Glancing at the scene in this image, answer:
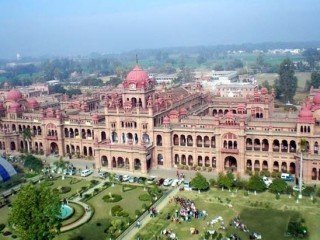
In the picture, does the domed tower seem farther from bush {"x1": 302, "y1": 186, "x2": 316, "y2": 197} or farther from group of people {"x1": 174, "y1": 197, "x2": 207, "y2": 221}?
bush {"x1": 302, "y1": 186, "x2": 316, "y2": 197}

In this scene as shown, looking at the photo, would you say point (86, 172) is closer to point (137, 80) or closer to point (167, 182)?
point (167, 182)

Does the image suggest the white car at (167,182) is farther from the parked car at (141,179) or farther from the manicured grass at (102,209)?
the manicured grass at (102,209)

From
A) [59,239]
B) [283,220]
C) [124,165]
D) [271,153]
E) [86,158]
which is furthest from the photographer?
[86,158]

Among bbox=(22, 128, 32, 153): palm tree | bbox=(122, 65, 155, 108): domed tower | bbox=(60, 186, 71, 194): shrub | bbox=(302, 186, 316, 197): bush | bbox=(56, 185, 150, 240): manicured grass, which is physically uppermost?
bbox=(122, 65, 155, 108): domed tower

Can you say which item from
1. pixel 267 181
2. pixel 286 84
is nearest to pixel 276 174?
pixel 267 181

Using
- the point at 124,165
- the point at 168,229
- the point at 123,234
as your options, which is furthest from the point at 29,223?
the point at 124,165

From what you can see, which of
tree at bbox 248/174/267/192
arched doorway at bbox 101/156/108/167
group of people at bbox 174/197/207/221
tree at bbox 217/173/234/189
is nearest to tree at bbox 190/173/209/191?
tree at bbox 217/173/234/189

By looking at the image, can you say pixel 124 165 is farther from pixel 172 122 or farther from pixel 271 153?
pixel 271 153
